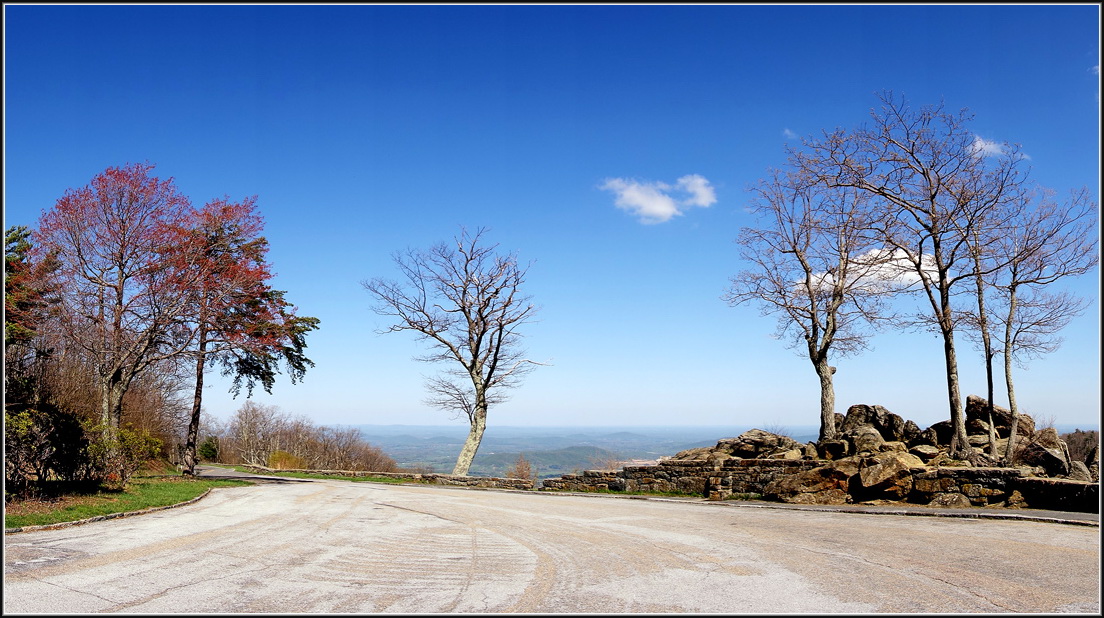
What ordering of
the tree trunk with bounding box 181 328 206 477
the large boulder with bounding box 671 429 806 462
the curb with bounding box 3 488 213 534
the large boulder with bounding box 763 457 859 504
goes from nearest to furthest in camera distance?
the curb with bounding box 3 488 213 534, the large boulder with bounding box 763 457 859 504, the large boulder with bounding box 671 429 806 462, the tree trunk with bounding box 181 328 206 477

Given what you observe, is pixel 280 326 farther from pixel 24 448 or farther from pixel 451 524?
pixel 451 524

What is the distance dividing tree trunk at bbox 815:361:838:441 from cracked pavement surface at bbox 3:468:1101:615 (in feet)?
24.5

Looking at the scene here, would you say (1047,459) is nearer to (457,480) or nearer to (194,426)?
(457,480)

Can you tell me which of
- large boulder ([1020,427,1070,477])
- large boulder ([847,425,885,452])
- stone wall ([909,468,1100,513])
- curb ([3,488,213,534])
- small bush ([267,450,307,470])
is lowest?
small bush ([267,450,307,470])

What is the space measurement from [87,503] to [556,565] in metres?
10.6

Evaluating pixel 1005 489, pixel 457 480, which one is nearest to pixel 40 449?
pixel 457 480

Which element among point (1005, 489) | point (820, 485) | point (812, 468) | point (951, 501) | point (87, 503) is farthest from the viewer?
point (812, 468)

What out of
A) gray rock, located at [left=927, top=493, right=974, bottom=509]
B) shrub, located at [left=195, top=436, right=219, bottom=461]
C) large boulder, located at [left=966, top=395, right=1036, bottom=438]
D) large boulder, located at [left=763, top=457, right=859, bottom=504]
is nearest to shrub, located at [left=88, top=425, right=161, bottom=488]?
large boulder, located at [left=763, top=457, right=859, bottom=504]

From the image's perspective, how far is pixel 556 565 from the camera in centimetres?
780

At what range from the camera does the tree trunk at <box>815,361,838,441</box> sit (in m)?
19.5

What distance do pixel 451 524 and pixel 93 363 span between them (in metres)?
17.1

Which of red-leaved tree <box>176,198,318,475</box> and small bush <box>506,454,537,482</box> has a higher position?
red-leaved tree <box>176,198,318,475</box>

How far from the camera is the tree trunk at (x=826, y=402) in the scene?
64.1 feet

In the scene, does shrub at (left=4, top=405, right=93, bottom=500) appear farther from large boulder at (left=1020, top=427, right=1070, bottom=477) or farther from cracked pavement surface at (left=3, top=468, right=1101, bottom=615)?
large boulder at (left=1020, top=427, right=1070, bottom=477)
